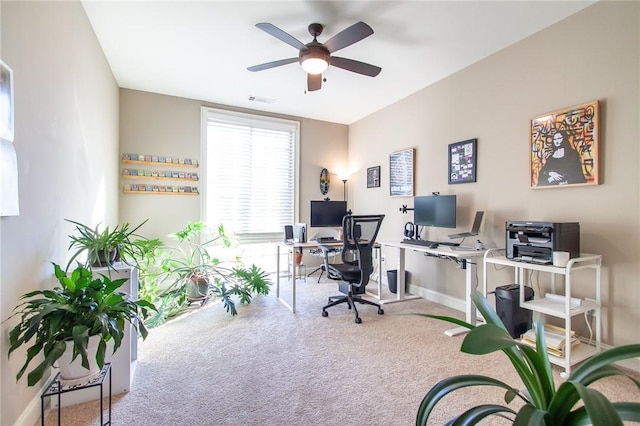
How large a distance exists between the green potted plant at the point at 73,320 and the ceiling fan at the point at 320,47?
6.62 ft

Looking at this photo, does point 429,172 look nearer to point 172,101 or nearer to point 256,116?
point 256,116

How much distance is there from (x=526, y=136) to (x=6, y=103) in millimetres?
3642

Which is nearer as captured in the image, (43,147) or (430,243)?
(43,147)

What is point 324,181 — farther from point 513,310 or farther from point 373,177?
point 513,310

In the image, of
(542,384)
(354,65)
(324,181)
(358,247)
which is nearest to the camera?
(542,384)

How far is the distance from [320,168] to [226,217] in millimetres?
1832

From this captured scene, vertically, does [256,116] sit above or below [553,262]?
above

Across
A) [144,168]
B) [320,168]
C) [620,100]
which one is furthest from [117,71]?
[620,100]

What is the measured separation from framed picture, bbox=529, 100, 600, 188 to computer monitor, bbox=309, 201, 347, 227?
7.14 ft

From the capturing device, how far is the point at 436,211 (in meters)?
3.38

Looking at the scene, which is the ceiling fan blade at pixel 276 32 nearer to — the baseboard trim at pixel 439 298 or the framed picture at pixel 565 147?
the framed picture at pixel 565 147

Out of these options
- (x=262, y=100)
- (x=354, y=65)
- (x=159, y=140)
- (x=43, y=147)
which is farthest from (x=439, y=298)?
(x=159, y=140)

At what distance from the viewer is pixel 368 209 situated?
493 cm

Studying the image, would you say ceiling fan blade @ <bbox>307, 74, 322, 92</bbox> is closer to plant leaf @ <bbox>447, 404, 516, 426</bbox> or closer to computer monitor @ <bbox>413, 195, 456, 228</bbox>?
computer monitor @ <bbox>413, 195, 456, 228</bbox>
